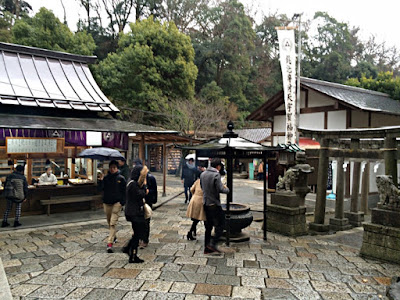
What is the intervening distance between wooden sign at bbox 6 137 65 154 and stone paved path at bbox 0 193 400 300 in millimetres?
2864

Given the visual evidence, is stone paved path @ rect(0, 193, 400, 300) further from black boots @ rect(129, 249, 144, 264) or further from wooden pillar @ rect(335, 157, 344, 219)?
wooden pillar @ rect(335, 157, 344, 219)

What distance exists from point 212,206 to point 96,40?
3260cm

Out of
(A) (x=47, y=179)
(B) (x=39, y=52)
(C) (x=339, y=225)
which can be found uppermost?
(B) (x=39, y=52)

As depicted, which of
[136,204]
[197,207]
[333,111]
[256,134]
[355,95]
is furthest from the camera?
[256,134]

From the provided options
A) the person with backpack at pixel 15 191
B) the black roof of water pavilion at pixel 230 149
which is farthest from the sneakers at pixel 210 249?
the person with backpack at pixel 15 191

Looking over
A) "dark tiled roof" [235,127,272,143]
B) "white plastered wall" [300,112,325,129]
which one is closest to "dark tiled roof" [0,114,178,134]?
"white plastered wall" [300,112,325,129]

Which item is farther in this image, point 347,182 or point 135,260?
point 347,182

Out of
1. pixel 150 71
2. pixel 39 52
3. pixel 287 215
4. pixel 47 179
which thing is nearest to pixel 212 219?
pixel 287 215

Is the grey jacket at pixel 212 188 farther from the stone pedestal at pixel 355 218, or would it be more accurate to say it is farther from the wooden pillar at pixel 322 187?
the stone pedestal at pixel 355 218

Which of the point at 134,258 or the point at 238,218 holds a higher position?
the point at 238,218

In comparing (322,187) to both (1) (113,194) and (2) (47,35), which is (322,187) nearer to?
(1) (113,194)

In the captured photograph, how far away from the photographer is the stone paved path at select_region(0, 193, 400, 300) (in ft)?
16.5

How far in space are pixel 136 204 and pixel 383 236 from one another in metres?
5.13

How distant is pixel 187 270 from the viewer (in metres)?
5.94
